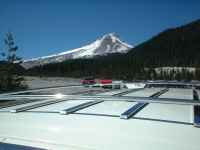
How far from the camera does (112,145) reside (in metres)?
1.61

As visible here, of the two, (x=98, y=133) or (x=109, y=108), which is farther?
(x=109, y=108)

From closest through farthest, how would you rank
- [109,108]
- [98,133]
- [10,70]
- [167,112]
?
[98,133]
[167,112]
[109,108]
[10,70]

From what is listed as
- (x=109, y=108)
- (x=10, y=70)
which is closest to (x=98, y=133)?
(x=109, y=108)

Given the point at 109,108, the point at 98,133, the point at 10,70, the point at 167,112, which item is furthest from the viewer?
the point at 10,70

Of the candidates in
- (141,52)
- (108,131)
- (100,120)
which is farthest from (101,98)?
(141,52)

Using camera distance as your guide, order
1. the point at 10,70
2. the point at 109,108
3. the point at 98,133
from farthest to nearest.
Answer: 1. the point at 10,70
2. the point at 109,108
3. the point at 98,133

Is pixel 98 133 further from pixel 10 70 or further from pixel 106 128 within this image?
pixel 10 70

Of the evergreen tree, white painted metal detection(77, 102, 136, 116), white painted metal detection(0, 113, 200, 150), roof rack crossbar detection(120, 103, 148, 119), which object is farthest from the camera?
the evergreen tree

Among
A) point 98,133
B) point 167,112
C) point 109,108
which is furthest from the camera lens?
point 109,108

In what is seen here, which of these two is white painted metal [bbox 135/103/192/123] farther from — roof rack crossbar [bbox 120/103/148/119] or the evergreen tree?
the evergreen tree

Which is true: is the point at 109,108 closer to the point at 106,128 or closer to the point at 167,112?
the point at 167,112

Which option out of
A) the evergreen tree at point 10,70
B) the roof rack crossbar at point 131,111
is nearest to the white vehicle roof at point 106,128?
the roof rack crossbar at point 131,111

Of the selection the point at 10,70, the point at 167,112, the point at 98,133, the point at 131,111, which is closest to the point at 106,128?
the point at 98,133

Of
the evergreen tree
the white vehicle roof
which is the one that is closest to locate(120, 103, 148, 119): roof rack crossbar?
the white vehicle roof
